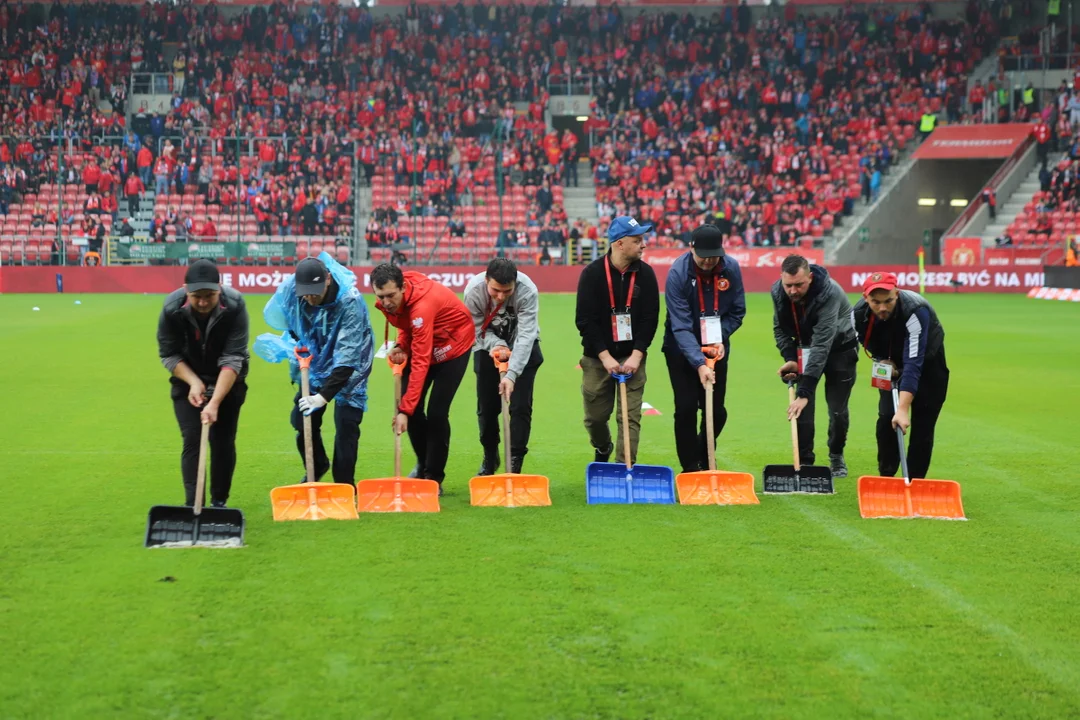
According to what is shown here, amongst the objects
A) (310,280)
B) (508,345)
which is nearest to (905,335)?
(508,345)

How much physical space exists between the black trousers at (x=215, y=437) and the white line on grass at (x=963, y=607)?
13.0 ft

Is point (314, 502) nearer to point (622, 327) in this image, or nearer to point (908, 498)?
point (622, 327)

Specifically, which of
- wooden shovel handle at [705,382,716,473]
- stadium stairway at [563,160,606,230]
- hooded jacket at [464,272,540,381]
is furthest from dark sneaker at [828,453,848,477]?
stadium stairway at [563,160,606,230]

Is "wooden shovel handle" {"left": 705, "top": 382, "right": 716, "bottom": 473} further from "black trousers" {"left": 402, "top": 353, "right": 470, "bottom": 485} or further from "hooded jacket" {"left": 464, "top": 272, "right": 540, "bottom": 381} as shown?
"black trousers" {"left": 402, "top": 353, "right": 470, "bottom": 485}

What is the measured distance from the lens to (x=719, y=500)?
8.38 m

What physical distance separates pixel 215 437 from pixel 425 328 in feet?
5.40

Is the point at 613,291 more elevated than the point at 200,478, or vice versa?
the point at 613,291

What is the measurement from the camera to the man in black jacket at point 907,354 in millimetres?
8148

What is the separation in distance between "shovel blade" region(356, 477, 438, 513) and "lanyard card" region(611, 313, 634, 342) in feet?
6.25

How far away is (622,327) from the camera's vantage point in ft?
29.5

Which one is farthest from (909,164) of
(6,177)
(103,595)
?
(103,595)

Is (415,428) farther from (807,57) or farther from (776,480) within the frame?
(807,57)

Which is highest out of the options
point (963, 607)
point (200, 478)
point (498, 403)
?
point (498, 403)

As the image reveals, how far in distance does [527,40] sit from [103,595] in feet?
164
